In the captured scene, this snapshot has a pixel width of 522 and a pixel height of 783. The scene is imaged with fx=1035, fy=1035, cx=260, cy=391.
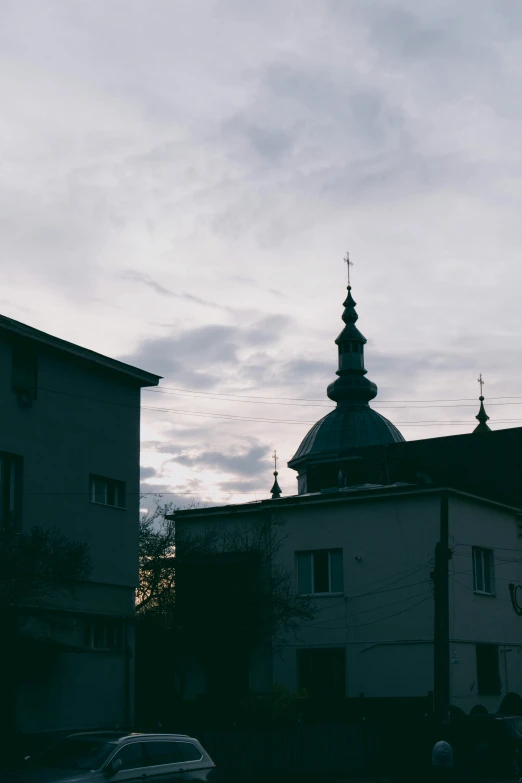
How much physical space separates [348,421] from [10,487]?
48.1m

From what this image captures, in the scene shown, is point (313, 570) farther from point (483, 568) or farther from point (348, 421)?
point (348, 421)

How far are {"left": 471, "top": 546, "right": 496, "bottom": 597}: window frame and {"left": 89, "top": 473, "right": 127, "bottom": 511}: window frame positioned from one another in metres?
15.3

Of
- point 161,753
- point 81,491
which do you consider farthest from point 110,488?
point 161,753

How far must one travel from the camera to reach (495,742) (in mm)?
23141

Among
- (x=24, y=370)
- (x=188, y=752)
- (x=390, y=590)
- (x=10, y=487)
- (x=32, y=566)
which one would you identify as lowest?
(x=188, y=752)

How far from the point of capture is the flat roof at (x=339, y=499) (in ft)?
115

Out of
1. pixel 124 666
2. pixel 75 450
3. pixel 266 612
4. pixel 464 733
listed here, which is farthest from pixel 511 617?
pixel 75 450

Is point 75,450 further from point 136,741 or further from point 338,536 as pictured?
point 338,536

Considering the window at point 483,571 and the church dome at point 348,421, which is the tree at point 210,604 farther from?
the church dome at point 348,421

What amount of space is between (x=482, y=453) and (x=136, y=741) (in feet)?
125

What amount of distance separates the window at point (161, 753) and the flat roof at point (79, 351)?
10.5 metres

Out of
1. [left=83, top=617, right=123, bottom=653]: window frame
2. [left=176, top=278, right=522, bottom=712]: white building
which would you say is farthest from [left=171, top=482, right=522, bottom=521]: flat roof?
[left=83, top=617, right=123, bottom=653]: window frame

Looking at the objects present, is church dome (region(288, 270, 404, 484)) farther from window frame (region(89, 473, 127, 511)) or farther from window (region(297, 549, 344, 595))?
window frame (region(89, 473, 127, 511))

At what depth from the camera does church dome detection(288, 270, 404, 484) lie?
6738 cm
